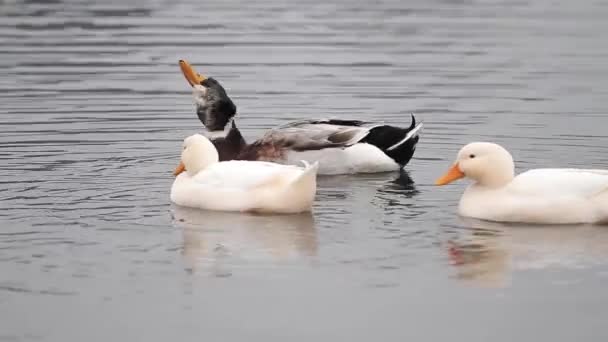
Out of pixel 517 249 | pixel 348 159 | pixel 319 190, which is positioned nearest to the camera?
pixel 517 249

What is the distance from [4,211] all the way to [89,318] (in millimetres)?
3023

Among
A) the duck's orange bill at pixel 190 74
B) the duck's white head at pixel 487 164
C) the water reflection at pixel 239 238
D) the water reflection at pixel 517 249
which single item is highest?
the duck's orange bill at pixel 190 74

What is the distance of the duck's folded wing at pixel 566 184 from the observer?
10562mm

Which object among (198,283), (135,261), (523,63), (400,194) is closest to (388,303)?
(198,283)

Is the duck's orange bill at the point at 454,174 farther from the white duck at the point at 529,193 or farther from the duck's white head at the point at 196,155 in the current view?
the duck's white head at the point at 196,155

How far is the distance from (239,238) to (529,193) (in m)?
2.22

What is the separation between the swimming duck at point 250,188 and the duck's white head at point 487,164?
118cm

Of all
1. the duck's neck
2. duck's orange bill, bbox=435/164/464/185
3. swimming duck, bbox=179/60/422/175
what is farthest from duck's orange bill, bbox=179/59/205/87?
duck's orange bill, bbox=435/164/464/185

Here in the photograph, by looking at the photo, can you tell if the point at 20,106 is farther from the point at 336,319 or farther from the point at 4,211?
the point at 336,319

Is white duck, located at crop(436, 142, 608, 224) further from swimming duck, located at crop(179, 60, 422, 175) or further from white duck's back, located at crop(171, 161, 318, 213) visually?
swimming duck, located at crop(179, 60, 422, 175)

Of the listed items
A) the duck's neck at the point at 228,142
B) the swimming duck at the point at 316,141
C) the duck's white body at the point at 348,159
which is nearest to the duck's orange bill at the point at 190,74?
the swimming duck at the point at 316,141

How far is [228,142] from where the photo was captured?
13578mm

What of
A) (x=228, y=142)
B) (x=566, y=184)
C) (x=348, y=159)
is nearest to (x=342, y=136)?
(x=348, y=159)

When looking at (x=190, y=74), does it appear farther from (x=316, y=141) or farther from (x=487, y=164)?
(x=487, y=164)
